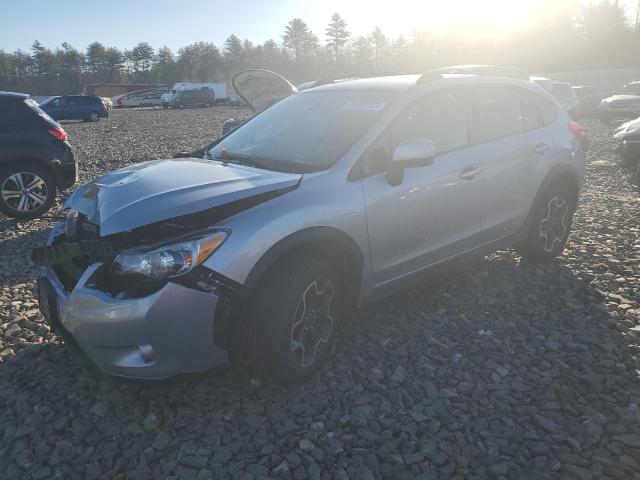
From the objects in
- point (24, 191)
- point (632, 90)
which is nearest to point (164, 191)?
point (24, 191)

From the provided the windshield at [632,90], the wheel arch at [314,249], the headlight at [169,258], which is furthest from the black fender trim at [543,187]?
the windshield at [632,90]

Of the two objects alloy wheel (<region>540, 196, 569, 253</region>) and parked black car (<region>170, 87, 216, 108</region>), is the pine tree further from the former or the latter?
alloy wheel (<region>540, 196, 569, 253</region>)

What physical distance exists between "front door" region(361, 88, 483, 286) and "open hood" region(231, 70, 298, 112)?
3482mm

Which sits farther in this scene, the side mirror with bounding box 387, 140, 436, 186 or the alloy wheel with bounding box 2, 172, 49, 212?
the alloy wheel with bounding box 2, 172, 49, 212

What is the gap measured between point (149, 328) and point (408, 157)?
6.09ft

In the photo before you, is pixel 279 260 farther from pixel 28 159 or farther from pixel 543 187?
pixel 28 159

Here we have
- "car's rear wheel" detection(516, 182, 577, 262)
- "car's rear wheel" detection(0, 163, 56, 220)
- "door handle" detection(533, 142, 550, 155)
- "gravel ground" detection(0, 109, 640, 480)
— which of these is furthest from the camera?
"car's rear wheel" detection(0, 163, 56, 220)

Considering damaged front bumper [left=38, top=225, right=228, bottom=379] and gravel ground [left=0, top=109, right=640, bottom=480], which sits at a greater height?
damaged front bumper [left=38, top=225, right=228, bottom=379]

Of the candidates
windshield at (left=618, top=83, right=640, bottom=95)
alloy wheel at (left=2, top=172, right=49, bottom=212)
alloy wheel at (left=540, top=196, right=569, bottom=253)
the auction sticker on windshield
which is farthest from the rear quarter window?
windshield at (left=618, top=83, right=640, bottom=95)

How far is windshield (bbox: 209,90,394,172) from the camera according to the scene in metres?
3.55

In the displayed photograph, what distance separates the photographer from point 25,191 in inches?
282

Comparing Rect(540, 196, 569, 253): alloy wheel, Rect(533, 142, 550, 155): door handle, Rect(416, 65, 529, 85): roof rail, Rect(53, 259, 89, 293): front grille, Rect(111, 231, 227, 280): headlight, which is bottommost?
Rect(540, 196, 569, 253): alloy wheel

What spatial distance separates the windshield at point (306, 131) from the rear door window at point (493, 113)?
2.73 ft

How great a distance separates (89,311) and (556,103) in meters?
4.56
